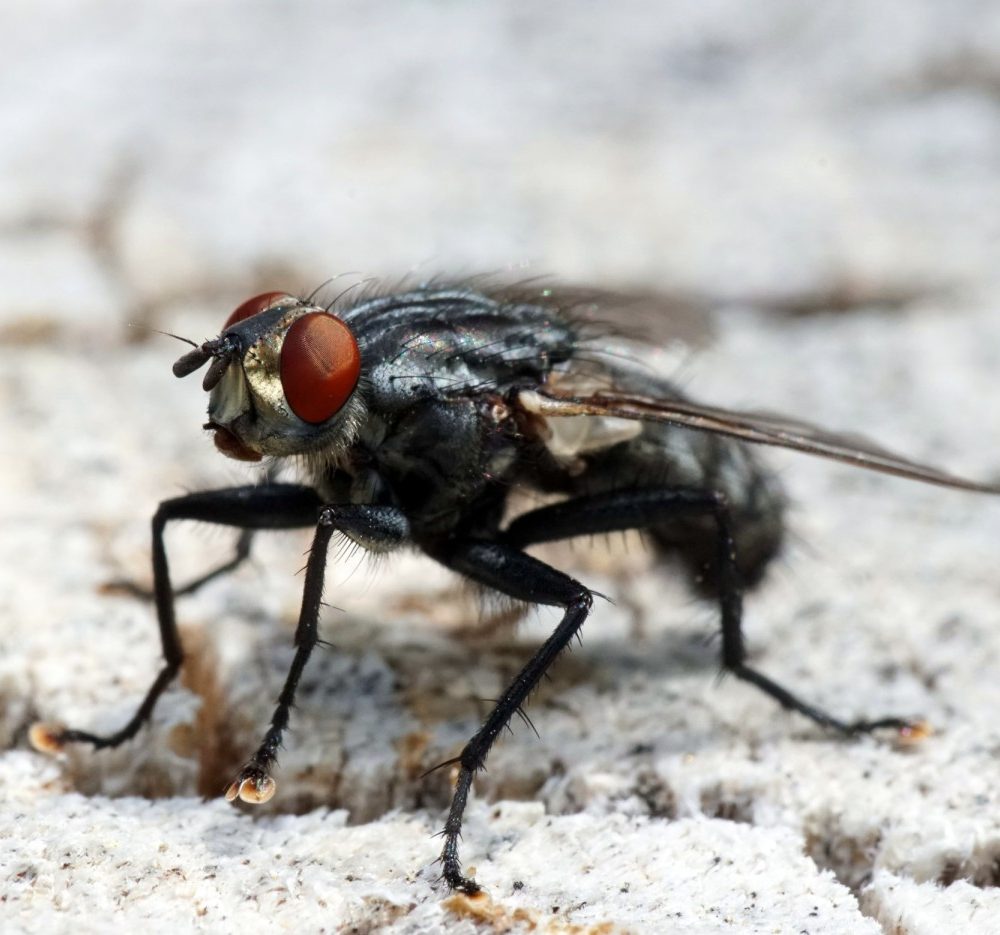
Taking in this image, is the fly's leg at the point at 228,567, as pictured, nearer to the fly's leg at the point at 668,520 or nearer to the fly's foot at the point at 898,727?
the fly's leg at the point at 668,520

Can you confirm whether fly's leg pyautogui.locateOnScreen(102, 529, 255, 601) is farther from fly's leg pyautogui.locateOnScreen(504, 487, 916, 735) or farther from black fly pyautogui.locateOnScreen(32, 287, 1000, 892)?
fly's leg pyautogui.locateOnScreen(504, 487, 916, 735)

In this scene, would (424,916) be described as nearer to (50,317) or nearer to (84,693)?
(84,693)

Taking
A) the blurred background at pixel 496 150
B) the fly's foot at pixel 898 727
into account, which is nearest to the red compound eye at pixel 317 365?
the fly's foot at pixel 898 727

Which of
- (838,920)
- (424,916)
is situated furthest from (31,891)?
(838,920)

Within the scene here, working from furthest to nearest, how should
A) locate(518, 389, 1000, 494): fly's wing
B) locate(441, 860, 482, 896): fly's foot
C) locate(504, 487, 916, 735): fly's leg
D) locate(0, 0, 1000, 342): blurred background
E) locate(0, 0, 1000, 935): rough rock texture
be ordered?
locate(0, 0, 1000, 342): blurred background
locate(504, 487, 916, 735): fly's leg
locate(518, 389, 1000, 494): fly's wing
locate(0, 0, 1000, 935): rough rock texture
locate(441, 860, 482, 896): fly's foot

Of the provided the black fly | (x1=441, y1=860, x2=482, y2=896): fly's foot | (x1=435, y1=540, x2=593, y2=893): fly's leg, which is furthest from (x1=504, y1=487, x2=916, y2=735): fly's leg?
(x1=441, y1=860, x2=482, y2=896): fly's foot

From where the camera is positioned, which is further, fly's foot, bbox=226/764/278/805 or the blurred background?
the blurred background

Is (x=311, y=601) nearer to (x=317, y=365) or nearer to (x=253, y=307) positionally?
(x=317, y=365)

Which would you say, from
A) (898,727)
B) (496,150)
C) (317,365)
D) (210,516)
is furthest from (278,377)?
(496,150)
